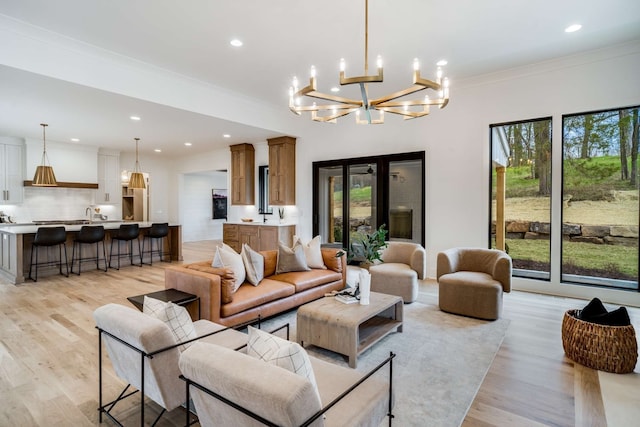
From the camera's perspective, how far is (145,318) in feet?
5.82

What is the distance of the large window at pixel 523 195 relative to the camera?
5.10 meters

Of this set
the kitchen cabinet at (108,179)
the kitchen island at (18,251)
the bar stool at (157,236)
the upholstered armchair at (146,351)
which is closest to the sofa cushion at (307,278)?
the upholstered armchair at (146,351)

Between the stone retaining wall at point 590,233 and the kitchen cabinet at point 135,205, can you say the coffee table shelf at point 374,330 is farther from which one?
the kitchen cabinet at point 135,205

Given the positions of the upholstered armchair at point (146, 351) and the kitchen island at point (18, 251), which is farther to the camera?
the kitchen island at point (18, 251)

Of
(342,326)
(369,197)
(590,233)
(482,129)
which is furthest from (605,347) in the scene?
(369,197)

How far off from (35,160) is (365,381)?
32.0 ft

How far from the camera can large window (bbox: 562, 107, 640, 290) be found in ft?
14.6

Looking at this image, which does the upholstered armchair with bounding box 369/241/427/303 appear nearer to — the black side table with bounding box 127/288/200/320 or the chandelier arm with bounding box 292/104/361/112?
the chandelier arm with bounding box 292/104/361/112

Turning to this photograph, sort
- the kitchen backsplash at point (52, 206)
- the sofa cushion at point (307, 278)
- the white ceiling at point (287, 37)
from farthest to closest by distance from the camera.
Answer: the kitchen backsplash at point (52, 206), the sofa cushion at point (307, 278), the white ceiling at point (287, 37)

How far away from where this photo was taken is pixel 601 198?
464 cm

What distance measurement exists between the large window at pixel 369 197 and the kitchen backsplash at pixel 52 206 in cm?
663

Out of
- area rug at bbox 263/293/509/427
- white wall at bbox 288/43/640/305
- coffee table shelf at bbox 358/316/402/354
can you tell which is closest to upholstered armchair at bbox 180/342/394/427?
area rug at bbox 263/293/509/427

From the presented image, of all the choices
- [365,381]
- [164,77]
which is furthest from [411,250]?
[164,77]

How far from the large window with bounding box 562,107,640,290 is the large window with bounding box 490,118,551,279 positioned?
0.27 metres
